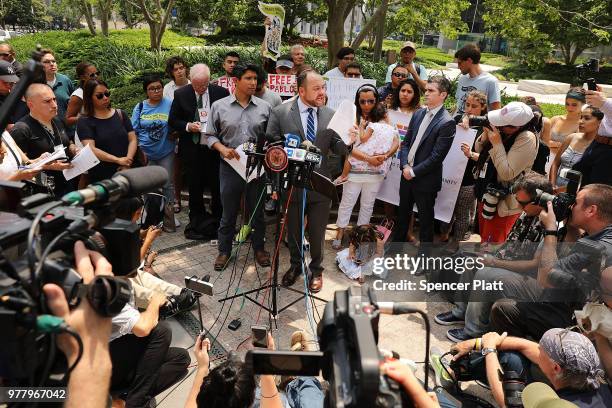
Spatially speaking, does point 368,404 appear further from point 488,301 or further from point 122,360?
point 488,301

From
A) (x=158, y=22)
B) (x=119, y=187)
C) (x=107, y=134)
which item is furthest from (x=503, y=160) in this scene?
(x=158, y=22)

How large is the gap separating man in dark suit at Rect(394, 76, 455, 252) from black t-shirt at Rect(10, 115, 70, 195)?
3781 mm

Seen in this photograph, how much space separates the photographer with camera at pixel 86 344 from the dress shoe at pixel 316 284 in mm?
3178

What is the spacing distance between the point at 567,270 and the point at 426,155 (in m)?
2.05

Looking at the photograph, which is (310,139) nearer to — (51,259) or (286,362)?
(286,362)

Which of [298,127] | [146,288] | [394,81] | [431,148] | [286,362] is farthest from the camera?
[394,81]

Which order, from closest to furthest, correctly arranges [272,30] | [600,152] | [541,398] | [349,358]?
1. [349,358]
2. [541,398]
3. [600,152]
4. [272,30]

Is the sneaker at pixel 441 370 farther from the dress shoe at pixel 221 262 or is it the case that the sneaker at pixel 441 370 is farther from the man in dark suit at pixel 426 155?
the dress shoe at pixel 221 262

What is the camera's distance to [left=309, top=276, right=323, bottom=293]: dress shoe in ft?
15.0

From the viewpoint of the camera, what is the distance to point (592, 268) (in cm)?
290

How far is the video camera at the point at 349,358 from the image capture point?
3.68ft

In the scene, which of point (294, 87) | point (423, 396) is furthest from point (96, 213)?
point (294, 87)

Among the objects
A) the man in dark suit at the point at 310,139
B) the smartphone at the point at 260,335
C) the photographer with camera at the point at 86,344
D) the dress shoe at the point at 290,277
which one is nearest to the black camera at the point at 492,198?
the man in dark suit at the point at 310,139

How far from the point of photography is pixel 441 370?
11.1 feet
